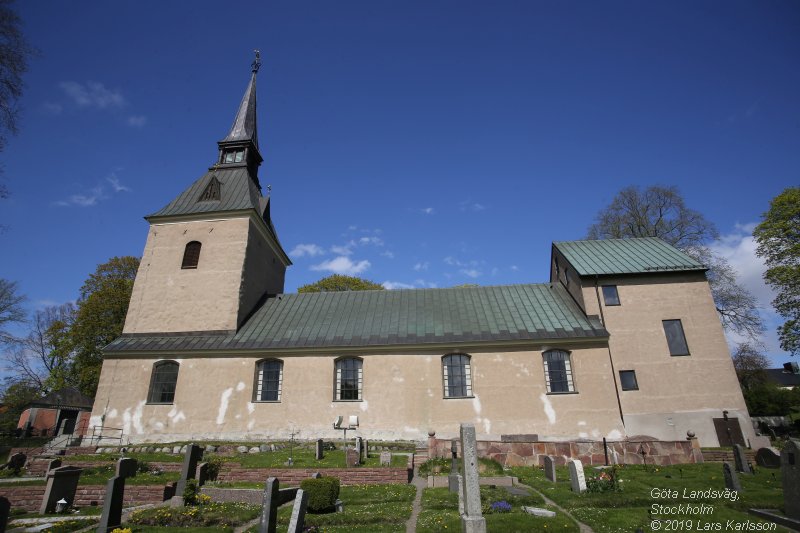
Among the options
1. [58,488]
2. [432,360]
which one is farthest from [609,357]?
[58,488]

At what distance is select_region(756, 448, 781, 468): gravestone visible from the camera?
13328 mm

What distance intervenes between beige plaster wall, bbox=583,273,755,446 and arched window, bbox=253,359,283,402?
14.7m

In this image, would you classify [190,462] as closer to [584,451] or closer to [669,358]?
[584,451]

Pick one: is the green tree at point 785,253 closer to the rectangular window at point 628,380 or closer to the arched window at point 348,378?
the rectangular window at point 628,380

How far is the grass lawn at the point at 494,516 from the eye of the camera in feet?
25.8

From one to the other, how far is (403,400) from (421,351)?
2.27m

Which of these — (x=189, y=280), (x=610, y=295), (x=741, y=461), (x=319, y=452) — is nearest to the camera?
(x=741, y=461)

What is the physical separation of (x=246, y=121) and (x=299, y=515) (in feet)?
90.4

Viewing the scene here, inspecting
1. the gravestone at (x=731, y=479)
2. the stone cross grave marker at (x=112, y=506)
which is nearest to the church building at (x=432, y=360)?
the gravestone at (x=731, y=479)

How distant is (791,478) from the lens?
8023mm

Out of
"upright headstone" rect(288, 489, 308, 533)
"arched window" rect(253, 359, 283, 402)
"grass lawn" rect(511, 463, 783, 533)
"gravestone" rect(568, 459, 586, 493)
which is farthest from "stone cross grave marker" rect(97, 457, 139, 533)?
"arched window" rect(253, 359, 283, 402)

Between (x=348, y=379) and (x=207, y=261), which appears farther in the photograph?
(x=207, y=261)

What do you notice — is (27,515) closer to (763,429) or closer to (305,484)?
(305,484)

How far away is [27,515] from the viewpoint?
32.1 feet
